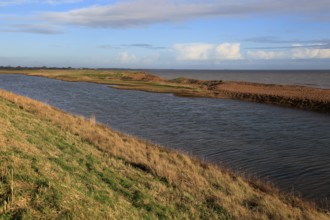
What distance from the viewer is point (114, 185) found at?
30.0 feet

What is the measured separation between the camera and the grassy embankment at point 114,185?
6234mm

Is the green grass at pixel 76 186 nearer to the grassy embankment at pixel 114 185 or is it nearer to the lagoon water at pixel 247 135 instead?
the grassy embankment at pixel 114 185

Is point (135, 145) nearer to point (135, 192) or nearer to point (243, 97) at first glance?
point (135, 192)

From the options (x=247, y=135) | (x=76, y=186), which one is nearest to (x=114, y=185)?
(x=76, y=186)

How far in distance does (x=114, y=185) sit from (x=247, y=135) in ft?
48.4

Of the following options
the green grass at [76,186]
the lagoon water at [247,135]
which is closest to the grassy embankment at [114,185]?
the green grass at [76,186]

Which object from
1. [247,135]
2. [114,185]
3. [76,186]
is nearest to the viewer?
[76,186]

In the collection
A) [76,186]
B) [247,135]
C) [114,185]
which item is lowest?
[247,135]

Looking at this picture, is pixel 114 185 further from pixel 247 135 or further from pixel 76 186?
pixel 247 135

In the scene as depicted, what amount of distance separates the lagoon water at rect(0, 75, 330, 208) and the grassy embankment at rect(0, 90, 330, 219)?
82.1 inches

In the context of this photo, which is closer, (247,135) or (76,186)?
(76,186)

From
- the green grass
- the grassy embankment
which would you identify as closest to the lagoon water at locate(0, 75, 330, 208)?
the grassy embankment

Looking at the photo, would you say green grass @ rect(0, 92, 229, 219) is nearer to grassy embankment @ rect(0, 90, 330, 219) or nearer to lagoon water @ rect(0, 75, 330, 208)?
grassy embankment @ rect(0, 90, 330, 219)

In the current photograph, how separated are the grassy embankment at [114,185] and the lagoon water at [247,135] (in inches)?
82.1
